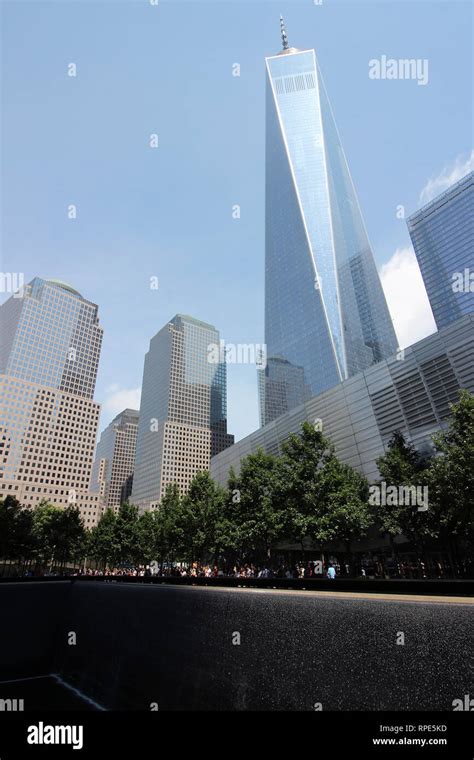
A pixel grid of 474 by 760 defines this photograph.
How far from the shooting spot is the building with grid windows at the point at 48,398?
158 m

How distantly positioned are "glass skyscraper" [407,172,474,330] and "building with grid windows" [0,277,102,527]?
145m

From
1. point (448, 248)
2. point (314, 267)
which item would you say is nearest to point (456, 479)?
point (314, 267)

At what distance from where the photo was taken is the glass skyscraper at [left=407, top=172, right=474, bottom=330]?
129 meters

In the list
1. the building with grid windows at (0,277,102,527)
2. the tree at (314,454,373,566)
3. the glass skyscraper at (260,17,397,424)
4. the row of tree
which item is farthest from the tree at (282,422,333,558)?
the building with grid windows at (0,277,102,527)

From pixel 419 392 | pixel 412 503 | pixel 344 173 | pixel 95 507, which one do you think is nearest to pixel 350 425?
pixel 419 392

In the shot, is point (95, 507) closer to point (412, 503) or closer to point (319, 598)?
point (412, 503)

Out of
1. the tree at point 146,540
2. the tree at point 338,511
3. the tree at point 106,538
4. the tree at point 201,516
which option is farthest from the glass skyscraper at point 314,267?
the tree at point 338,511

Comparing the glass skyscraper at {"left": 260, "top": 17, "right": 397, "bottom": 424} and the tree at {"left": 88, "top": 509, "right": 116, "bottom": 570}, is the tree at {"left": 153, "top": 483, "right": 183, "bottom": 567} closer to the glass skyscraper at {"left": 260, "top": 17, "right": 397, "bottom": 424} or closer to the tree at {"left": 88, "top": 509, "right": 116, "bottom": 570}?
the tree at {"left": 88, "top": 509, "right": 116, "bottom": 570}

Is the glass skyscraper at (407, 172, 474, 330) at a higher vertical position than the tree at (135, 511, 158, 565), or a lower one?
higher

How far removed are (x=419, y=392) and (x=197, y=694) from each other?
3903 centimetres

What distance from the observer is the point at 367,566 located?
144ft

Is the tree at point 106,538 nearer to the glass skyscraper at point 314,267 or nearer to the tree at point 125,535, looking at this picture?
the tree at point 125,535

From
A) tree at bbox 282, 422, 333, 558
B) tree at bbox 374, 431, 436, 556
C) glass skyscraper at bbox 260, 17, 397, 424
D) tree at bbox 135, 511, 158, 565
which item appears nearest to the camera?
tree at bbox 374, 431, 436, 556

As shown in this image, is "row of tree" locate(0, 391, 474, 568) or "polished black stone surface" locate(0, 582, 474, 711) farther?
"row of tree" locate(0, 391, 474, 568)
